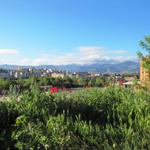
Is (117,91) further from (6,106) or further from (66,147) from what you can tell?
(66,147)

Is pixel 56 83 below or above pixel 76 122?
below

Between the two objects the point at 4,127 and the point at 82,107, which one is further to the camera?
the point at 82,107

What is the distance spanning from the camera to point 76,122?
633cm

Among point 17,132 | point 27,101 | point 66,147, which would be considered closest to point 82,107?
point 27,101

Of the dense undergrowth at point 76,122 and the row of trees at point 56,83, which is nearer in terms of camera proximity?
the dense undergrowth at point 76,122

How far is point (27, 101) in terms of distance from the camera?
27.5 ft

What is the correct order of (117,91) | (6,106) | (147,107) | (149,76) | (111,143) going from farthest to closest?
(149,76)
(117,91)
(6,106)
(147,107)
(111,143)

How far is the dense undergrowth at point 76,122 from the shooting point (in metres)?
5.64

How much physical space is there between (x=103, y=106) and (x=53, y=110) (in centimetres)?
117

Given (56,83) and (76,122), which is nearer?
(76,122)

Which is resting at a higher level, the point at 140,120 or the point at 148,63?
the point at 148,63

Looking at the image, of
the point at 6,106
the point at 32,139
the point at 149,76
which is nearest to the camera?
the point at 32,139

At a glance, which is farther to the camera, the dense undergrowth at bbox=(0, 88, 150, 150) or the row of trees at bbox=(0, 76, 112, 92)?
the row of trees at bbox=(0, 76, 112, 92)

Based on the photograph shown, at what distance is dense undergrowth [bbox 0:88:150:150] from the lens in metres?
5.64
